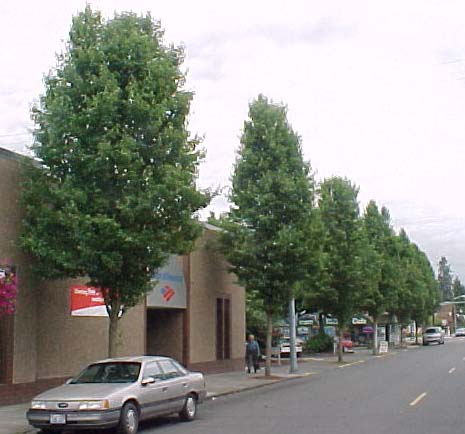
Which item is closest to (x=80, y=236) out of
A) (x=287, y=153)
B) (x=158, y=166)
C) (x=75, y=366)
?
(x=158, y=166)

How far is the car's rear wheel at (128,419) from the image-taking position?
1398 cm

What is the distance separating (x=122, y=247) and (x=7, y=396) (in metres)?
4.87

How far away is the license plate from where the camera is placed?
45.3 ft

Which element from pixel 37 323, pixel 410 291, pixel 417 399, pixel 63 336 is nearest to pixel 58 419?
pixel 37 323

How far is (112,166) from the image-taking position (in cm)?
1817

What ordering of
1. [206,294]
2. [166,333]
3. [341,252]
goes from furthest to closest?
[341,252] < [206,294] < [166,333]

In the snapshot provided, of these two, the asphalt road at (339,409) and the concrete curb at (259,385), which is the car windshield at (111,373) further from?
the concrete curb at (259,385)

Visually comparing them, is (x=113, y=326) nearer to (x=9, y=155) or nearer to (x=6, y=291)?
(x=6, y=291)

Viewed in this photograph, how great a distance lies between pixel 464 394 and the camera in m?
21.2

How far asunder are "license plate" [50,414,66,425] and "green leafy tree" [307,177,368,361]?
28821 mm

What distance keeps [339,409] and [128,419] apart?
5.65 m

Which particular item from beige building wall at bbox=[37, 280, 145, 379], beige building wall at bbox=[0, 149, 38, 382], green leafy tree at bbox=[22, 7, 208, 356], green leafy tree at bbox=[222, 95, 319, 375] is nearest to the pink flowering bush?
green leafy tree at bbox=[22, 7, 208, 356]

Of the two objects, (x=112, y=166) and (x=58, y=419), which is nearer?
(x=58, y=419)

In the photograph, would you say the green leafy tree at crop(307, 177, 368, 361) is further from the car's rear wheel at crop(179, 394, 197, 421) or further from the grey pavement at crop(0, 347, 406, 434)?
the car's rear wheel at crop(179, 394, 197, 421)
